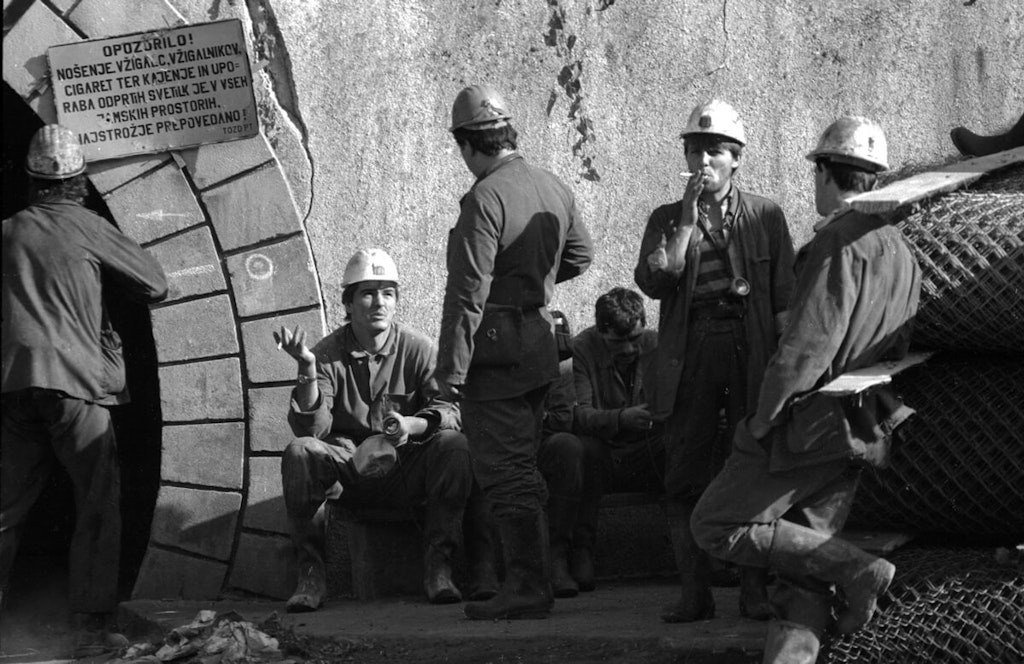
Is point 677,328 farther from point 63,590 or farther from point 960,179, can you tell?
point 63,590

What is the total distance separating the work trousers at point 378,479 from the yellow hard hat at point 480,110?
1459 mm

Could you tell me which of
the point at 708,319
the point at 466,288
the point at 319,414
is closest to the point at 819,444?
the point at 708,319

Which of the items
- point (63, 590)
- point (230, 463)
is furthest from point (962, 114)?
point (63, 590)

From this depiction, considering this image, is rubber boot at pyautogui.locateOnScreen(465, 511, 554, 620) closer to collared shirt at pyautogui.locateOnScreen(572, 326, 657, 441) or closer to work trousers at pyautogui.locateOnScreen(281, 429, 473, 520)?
work trousers at pyautogui.locateOnScreen(281, 429, 473, 520)

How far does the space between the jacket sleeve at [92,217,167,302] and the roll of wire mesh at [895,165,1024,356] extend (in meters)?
2.97

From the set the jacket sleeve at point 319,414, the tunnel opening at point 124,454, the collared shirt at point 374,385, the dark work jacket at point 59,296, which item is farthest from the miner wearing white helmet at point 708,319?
the tunnel opening at point 124,454

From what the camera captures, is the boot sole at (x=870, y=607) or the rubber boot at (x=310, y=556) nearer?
the boot sole at (x=870, y=607)

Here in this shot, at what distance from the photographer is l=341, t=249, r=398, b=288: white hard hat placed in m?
6.75

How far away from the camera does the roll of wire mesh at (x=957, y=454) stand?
482 centimetres

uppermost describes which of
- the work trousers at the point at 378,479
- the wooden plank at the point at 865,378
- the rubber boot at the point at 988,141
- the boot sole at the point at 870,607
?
the rubber boot at the point at 988,141

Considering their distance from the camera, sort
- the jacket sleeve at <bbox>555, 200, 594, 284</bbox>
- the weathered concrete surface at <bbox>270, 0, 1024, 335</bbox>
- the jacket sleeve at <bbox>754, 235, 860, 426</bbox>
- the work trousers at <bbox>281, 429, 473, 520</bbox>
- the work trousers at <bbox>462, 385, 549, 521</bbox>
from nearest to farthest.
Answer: the jacket sleeve at <bbox>754, 235, 860, 426</bbox> < the work trousers at <bbox>462, 385, 549, 521</bbox> < the jacket sleeve at <bbox>555, 200, 594, 284</bbox> < the work trousers at <bbox>281, 429, 473, 520</bbox> < the weathered concrete surface at <bbox>270, 0, 1024, 335</bbox>

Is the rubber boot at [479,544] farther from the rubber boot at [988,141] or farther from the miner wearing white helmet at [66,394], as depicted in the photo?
the rubber boot at [988,141]

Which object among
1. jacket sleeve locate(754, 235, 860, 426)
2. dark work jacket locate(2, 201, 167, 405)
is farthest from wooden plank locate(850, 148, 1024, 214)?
dark work jacket locate(2, 201, 167, 405)

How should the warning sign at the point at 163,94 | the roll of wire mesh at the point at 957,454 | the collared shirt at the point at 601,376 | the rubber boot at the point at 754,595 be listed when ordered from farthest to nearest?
the collared shirt at the point at 601,376
the warning sign at the point at 163,94
the rubber boot at the point at 754,595
the roll of wire mesh at the point at 957,454
